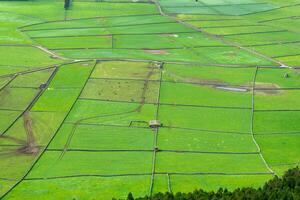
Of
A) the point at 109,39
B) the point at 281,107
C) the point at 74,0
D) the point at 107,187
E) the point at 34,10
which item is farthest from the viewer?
the point at 74,0

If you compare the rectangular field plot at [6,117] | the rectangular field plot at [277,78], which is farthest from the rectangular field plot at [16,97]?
the rectangular field plot at [277,78]

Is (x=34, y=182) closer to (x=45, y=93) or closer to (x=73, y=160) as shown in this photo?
(x=73, y=160)

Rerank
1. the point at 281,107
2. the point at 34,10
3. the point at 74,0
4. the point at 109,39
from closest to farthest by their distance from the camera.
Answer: the point at 281,107 < the point at 109,39 < the point at 34,10 < the point at 74,0

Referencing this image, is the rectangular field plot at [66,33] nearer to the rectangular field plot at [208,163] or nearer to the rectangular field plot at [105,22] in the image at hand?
the rectangular field plot at [105,22]

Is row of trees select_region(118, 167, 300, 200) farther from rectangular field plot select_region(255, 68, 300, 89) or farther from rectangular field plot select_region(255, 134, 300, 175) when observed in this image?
rectangular field plot select_region(255, 68, 300, 89)

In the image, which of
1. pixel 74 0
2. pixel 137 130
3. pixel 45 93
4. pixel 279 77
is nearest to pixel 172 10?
pixel 74 0
